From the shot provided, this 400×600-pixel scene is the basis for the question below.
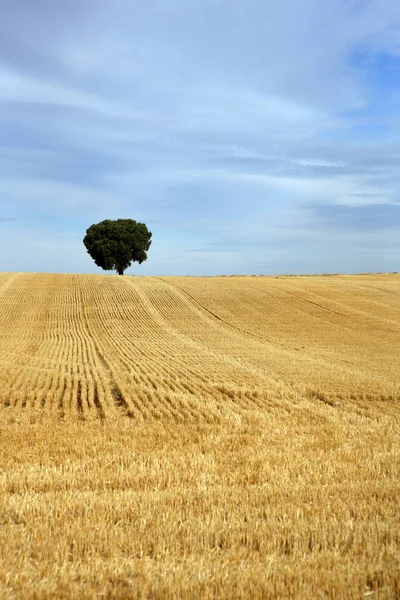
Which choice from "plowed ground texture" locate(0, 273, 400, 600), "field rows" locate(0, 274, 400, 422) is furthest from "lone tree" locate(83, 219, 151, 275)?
"plowed ground texture" locate(0, 273, 400, 600)

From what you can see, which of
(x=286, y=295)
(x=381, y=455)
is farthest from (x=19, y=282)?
(x=381, y=455)

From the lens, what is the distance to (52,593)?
487 cm

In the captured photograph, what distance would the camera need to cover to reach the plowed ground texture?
5.28 meters

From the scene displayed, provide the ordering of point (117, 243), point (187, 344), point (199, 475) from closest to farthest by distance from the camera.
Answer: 1. point (199, 475)
2. point (187, 344)
3. point (117, 243)

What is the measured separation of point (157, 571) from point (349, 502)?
327cm

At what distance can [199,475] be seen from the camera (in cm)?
895

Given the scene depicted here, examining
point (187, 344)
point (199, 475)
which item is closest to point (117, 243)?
point (187, 344)

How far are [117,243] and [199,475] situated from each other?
280 feet

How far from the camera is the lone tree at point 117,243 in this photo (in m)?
92.4

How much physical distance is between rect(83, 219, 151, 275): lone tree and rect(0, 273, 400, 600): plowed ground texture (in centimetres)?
6363

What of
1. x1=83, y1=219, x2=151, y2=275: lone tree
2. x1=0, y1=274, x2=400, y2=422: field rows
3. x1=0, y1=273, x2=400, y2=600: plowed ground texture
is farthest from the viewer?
x1=83, y1=219, x2=151, y2=275: lone tree

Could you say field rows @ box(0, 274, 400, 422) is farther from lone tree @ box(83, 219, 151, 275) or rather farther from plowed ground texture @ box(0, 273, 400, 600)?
lone tree @ box(83, 219, 151, 275)

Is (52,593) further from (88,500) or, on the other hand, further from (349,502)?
(349,502)

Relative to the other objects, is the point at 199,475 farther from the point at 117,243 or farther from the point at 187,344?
the point at 117,243
